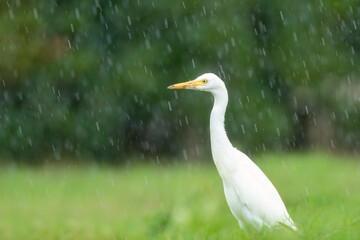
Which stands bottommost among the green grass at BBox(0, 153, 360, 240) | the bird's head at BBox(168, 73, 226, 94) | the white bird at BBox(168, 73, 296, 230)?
the green grass at BBox(0, 153, 360, 240)

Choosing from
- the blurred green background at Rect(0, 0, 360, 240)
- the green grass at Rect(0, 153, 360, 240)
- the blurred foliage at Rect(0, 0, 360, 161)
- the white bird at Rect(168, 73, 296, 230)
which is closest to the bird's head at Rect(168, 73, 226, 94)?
the white bird at Rect(168, 73, 296, 230)

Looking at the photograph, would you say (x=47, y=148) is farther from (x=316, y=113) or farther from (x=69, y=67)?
(x=316, y=113)

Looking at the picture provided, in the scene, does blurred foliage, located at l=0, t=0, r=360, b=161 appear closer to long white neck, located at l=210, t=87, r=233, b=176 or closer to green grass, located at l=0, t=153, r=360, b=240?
green grass, located at l=0, t=153, r=360, b=240

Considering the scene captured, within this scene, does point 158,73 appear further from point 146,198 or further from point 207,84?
point 207,84

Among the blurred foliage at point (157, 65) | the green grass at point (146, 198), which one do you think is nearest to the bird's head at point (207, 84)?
the green grass at point (146, 198)

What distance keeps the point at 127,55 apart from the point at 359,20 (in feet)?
15.8

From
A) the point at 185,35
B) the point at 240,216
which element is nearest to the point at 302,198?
the point at 240,216

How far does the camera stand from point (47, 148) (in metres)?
15.2

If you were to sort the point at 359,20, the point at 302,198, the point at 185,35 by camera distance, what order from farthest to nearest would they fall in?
the point at 359,20, the point at 185,35, the point at 302,198

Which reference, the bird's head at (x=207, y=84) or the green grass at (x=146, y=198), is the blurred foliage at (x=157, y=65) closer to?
the green grass at (x=146, y=198)

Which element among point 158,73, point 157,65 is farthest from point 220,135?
point 157,65

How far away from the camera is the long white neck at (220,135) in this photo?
19.2 feet

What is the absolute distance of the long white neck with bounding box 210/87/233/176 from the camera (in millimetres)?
5867

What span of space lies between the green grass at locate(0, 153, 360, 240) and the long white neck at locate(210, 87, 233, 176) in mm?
480
